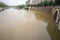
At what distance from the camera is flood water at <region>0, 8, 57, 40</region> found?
106 centimetres

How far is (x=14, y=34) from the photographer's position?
1.06 m

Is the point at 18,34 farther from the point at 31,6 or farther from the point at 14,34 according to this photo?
the point at 31,6

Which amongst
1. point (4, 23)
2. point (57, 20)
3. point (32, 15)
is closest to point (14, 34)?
point (4, 23)

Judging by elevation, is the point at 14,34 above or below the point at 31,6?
below

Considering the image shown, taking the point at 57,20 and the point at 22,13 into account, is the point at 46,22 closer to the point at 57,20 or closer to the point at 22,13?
the point at 57,20

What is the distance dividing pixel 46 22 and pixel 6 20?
14.5 inches

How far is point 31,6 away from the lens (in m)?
1.12

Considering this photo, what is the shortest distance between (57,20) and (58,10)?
0.31ft

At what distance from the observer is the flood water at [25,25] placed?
1.06 meters

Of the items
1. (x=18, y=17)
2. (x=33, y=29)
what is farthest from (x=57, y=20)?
(x=18, y=17)

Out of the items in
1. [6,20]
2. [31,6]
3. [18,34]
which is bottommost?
[18,34]

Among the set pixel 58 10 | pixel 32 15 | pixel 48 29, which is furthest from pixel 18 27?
pixel 58 10

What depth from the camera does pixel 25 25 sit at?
110 cm

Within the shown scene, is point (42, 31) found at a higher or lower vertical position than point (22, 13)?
lower
